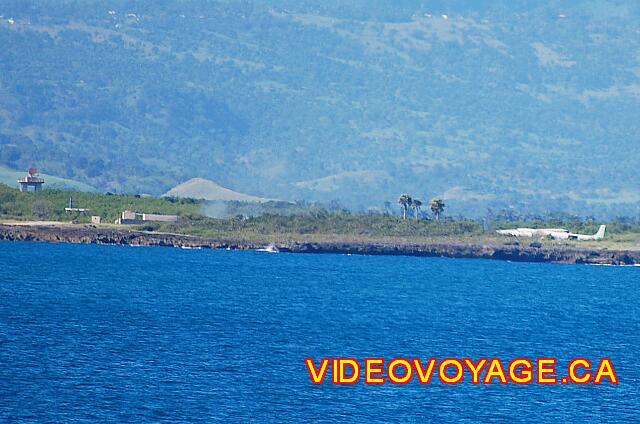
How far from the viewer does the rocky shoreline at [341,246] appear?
18325 centimetres

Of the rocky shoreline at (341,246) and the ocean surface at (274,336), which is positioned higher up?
the rocky shoreline at (341,246)

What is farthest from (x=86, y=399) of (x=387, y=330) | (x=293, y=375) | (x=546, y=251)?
(x=546, y=251)

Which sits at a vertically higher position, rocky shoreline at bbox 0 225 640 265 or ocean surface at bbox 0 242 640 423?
rocky shoreline at bbox 0 225 640 265

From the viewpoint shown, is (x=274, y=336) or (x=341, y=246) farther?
(x=341, y=246)

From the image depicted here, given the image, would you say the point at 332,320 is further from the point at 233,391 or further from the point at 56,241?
the point at 56,241

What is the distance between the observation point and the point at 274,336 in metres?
89.9

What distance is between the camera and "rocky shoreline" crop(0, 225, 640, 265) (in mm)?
183250

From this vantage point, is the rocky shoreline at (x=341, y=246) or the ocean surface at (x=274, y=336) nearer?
the ocean surface at (x=274, y=336)

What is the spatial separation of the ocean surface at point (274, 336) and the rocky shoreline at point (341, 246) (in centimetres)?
2732

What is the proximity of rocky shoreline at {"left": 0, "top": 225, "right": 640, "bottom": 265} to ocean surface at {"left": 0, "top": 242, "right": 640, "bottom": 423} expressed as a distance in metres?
27.3

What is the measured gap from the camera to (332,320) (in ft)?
327

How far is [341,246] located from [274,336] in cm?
10130

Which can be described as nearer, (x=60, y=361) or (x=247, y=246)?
(x=60, y=361)

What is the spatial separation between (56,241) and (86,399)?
116m
